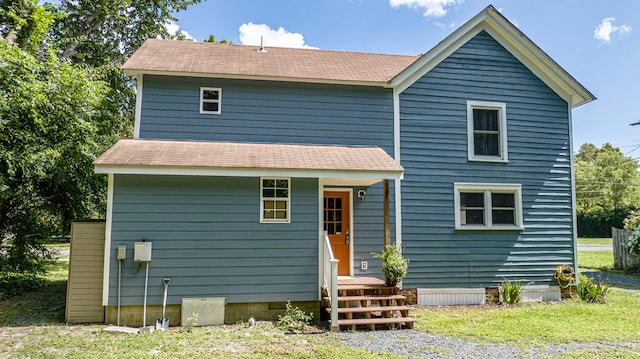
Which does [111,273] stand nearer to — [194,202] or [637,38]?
[194,202]

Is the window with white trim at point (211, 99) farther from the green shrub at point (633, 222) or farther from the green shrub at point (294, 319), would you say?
the green shrub at point (633, 222)

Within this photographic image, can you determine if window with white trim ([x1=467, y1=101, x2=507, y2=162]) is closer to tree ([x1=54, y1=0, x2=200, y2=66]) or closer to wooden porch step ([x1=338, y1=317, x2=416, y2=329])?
wooden porch step ([x1=338, y1=317, x2=416, y2=329])

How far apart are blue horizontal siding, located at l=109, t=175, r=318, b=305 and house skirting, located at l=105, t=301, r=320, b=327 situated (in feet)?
0.48

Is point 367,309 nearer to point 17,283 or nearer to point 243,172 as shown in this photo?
point 243,172

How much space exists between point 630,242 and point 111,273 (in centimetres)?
1689

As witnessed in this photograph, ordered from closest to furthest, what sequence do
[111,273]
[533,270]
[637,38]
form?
[111,273] < [533,270] < [637,38]

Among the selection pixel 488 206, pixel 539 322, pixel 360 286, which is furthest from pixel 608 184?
pixel 360 286

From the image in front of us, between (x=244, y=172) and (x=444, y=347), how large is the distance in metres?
4.62

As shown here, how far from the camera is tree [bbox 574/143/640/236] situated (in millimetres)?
34719

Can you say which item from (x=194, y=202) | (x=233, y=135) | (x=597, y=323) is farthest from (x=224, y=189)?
(x=597, y=323)

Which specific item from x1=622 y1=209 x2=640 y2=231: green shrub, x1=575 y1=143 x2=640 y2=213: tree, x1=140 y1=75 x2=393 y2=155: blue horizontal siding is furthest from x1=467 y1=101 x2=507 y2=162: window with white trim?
x1=575 y1=143 x2=640 y2=213: tree

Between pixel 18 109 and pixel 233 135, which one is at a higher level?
pixel 18 109

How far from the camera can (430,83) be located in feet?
30.8

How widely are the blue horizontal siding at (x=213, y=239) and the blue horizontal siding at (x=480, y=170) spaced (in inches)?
110
